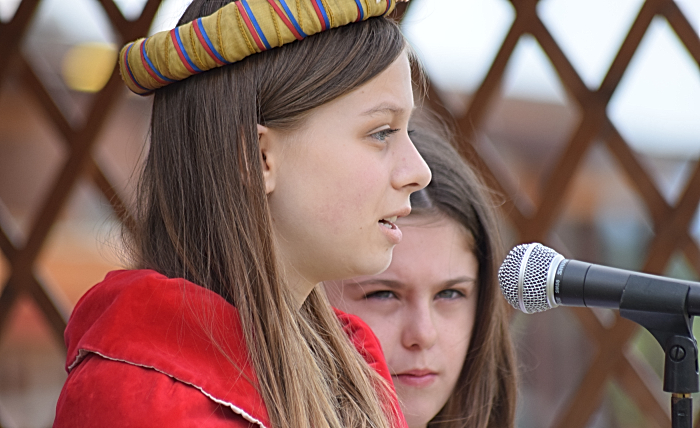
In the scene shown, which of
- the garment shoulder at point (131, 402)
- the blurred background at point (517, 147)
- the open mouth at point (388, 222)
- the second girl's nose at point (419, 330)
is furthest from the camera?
the blurred background at point (517, 147)

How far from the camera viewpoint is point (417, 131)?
0.83 meters

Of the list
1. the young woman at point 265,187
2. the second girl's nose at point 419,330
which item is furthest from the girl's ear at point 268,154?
the second girl's nose at point 419,330

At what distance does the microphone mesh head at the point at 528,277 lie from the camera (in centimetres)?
51

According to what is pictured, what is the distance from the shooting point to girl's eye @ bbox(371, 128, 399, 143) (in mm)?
538

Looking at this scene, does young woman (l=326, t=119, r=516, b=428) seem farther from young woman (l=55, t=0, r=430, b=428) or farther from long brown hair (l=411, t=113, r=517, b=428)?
young woman (l=55, t=0, r=430, b=428)

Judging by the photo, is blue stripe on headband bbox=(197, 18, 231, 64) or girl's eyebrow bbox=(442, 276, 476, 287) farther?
girl's eyebrow bbox=(442, 276, 476, 287)

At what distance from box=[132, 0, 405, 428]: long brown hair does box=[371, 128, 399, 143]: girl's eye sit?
0.04 meters

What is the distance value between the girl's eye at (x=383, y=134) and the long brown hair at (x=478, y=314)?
0.76ft

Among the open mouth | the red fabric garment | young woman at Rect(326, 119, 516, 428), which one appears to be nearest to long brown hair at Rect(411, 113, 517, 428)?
young woman at Rect(326, 119, 516, 428)

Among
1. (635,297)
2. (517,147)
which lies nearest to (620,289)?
(635,297)

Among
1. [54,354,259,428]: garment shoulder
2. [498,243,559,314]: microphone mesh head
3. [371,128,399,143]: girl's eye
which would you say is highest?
[371,128,399,143]: girl's eye

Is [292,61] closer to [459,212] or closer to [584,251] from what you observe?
[459,212]

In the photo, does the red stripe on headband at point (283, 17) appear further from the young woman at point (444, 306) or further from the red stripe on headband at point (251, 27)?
the young woman at point (444, 306)

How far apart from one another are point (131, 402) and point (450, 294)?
15.3 inches
